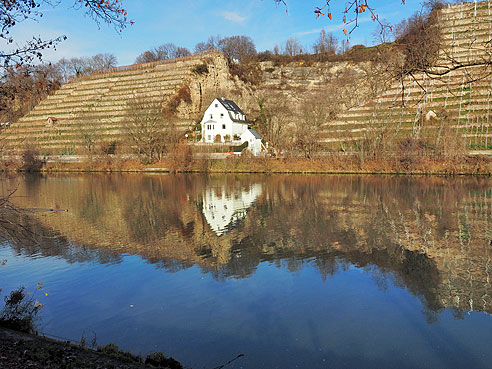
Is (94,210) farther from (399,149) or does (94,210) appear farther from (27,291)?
(399,149)

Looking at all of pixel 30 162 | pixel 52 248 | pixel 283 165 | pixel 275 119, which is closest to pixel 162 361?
pixel 52 248

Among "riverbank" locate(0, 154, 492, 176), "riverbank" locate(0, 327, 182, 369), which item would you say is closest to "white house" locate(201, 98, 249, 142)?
"riverbank" locate(0, 154, 492, 176)

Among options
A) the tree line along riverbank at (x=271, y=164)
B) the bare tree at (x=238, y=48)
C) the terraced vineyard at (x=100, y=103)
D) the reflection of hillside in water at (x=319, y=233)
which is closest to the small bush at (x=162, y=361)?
the reflection of hillside in water at (x=319, y=233)

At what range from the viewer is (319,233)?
16734 millimetres

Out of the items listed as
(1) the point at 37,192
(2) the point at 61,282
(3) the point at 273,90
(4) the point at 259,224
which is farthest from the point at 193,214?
(3) the point at 273,90

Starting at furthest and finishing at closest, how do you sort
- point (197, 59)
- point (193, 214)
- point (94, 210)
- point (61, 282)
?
point (197, 59) < point (94, 210) < point (193, 214) < point (61, 282)

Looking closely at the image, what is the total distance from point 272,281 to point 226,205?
47.1 feet

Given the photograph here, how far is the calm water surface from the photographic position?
7.39 metres

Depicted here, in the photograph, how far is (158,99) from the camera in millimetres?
73688

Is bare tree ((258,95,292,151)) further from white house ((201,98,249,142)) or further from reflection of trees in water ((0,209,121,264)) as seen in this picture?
reflection of trees in water ((0,209,121,264))

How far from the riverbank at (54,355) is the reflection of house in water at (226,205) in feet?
34.8

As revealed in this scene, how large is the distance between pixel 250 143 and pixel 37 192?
35.0 meters

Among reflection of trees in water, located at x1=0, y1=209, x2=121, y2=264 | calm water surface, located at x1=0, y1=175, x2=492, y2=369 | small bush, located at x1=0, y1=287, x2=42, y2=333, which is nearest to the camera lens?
calm water surface, located at x1=0, y1=175, x2=492, y2=369

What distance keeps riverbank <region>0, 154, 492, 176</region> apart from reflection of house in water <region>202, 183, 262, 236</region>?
17.1 metres
